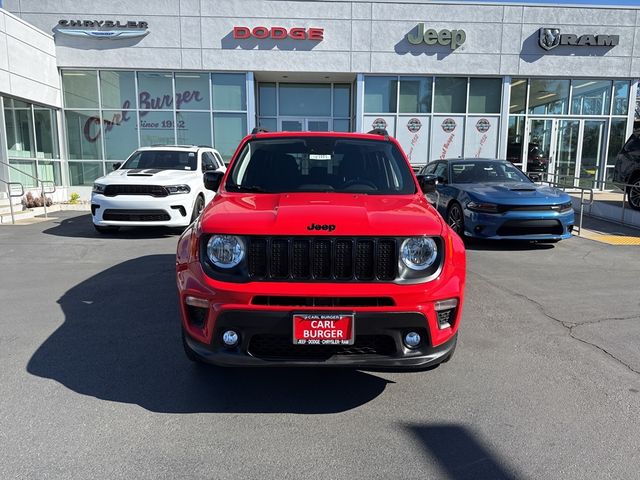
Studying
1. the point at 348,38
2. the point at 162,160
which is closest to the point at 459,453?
the point at 162,160

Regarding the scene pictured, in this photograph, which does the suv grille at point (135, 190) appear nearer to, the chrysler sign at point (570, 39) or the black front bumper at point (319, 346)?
the black front bumper at point (319, 346)

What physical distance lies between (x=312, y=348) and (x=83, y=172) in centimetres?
1700

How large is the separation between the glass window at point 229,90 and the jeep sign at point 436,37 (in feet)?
20.4

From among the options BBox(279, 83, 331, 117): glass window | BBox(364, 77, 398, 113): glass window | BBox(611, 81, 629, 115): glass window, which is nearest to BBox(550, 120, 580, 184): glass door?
BBox(611, 81, 629, 115): glass window

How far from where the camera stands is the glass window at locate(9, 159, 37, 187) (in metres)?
13.7

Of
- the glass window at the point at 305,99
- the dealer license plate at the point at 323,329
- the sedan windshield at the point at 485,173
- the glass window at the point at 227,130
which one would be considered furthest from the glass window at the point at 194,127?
the dealer license plate at the point at 323,329

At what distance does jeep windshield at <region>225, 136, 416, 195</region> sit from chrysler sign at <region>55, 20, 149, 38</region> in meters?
14.3

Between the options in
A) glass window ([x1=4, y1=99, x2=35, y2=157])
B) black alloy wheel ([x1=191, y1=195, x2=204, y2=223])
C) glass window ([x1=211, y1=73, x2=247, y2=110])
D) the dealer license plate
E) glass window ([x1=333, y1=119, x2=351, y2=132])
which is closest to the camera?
Result: the dealer license plate

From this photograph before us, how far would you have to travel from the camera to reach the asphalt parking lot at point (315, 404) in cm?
254

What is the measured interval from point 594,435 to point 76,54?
1856cm

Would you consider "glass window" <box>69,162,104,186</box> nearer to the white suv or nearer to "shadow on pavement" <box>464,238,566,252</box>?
the white suv

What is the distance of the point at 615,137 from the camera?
1850 centimetres

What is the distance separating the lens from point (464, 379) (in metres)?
3.52

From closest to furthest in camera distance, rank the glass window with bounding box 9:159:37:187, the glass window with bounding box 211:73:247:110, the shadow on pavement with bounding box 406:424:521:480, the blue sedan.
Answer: the shadow on pavement with bounding box 406:424:521:480, the blue sedan, the glass window with bounding box 9:159:37:187, the glass window with bounding box 211:73:247:110
